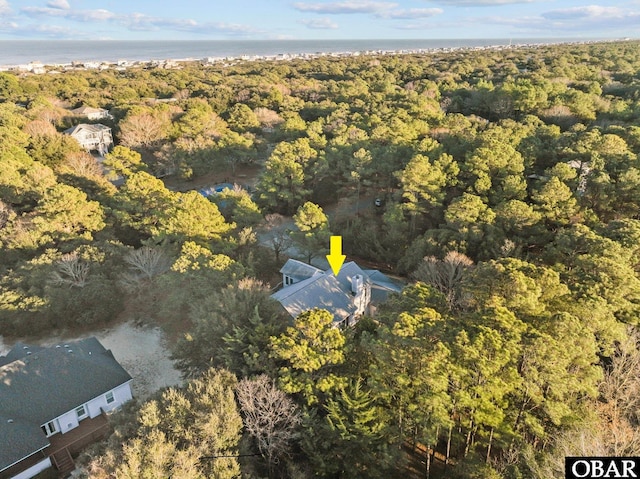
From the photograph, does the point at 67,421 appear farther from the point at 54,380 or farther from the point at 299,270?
the point at 299,270

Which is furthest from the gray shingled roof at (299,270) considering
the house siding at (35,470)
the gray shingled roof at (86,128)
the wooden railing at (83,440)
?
the gray shingled roof at (86,128)

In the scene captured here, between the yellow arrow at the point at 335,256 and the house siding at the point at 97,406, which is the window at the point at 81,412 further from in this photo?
the yellow arrow at the point at 335,256

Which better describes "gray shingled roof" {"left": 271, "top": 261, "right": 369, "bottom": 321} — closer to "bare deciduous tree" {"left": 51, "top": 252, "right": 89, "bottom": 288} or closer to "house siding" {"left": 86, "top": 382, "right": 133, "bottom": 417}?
"house siding" {"left": 86, "top": 382, "right": 133, "bottom": 417}

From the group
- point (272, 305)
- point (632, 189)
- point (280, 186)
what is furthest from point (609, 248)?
point (280, 186)

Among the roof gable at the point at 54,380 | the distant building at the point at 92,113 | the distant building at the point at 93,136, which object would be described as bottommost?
the roof gable at the point at 54,380

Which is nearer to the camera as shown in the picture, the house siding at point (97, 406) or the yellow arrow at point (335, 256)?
the house siding at point (97, 406)

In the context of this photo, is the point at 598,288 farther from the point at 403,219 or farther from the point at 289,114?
the point at 289,114

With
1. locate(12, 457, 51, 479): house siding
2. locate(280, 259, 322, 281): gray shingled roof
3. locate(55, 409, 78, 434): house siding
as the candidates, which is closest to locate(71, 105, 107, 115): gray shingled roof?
locate(280, 259, 322, 281): gray shingled roof
